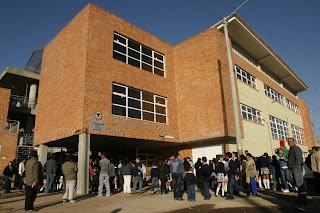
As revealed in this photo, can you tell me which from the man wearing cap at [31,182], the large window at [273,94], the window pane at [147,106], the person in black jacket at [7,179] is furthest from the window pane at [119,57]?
the large window at [273,94]

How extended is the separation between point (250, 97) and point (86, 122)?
1560 cm

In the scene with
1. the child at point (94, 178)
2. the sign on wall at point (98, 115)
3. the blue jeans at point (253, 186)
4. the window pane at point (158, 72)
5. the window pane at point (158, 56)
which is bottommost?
the blue jeans at point (253, 186)

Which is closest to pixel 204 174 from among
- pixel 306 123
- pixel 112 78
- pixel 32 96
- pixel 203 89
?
pixel 112 78

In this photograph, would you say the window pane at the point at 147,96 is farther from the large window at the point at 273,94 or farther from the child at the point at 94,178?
the large window at the point at 273,94

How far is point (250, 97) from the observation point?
897 inches

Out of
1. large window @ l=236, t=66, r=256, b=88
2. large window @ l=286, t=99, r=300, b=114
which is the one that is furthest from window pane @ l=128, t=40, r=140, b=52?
large window @ l=286, t=99, r=300, b=114

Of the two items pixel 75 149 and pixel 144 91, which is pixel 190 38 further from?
pixel 75 149

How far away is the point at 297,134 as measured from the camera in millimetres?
33562

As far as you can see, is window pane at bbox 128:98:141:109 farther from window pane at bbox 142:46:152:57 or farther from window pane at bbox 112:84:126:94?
window pane at bbox 142:46:152:57

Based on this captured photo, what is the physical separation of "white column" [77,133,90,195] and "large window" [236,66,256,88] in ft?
48.5

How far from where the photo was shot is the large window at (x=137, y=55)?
1703 cm

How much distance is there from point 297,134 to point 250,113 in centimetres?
1588

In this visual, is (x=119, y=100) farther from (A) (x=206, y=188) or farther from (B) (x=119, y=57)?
(A) (x=206, y=188)

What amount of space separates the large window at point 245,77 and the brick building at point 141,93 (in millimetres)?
107
